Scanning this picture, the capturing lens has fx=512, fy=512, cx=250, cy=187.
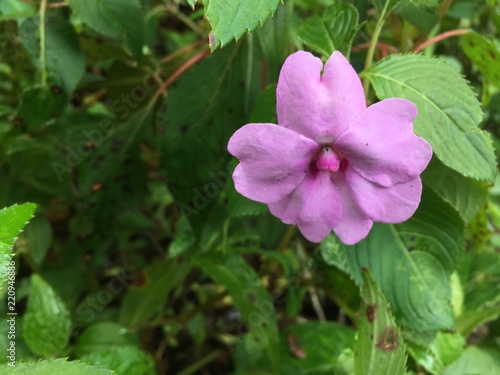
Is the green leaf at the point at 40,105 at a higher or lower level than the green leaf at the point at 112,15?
lower

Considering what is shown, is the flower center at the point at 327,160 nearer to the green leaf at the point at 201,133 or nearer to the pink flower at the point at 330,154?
the pink flower at the point at 330,154

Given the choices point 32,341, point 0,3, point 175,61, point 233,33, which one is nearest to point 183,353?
point 32,341

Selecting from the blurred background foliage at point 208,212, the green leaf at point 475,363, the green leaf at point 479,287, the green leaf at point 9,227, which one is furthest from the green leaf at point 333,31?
the green leaf at point 475,363

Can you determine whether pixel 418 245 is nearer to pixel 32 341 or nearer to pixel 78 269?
pixel 32 341

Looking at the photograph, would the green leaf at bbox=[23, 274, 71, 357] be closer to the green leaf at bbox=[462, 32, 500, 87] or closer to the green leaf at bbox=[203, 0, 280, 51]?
the green leaf at bbox=[203, 0, 280, 51]

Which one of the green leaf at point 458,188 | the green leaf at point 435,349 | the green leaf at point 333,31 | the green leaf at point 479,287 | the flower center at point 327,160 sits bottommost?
the green leaf at point 479,287

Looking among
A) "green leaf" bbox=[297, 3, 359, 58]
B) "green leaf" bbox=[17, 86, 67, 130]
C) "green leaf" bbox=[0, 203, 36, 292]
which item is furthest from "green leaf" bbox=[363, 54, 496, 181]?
"green leaf" bbox=[17, 86, 67, 130]

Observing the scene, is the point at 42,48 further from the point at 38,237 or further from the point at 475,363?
the point at 475,363
